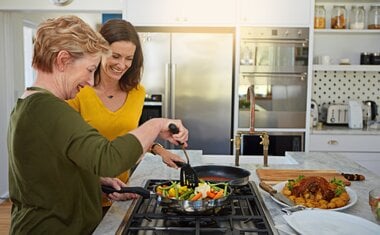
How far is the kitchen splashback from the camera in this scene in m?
4.49

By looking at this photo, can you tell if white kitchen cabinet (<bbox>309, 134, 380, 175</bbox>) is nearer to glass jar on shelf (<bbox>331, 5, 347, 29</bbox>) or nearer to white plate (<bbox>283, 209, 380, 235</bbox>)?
glass jar on shelf (<bbox>331, 5, 347, 29</bbox>)

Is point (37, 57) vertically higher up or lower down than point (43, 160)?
higher up

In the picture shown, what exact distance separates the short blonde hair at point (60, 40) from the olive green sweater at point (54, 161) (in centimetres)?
12

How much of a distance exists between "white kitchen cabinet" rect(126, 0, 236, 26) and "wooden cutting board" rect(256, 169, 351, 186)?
2.17 m

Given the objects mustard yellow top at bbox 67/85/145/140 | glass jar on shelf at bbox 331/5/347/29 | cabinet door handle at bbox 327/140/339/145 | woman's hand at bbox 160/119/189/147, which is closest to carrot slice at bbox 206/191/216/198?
woman's hand at bbox 160/119/189/147

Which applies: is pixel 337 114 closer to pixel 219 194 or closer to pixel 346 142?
pixel 346 142

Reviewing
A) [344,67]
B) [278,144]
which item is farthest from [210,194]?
[344,67]

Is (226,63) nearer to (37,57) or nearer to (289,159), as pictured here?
(289,159)

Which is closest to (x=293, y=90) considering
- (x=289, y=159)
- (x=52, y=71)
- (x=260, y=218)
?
(x=289, y=159)

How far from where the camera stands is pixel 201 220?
1.30m

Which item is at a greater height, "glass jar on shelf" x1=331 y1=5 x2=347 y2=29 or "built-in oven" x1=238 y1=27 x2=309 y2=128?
"glass jar on shelf" x1=331 y1=5 x2=347 y2=29

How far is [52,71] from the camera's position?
121 cm

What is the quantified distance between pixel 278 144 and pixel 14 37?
2985 millimetres

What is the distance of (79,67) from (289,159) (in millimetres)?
1569
